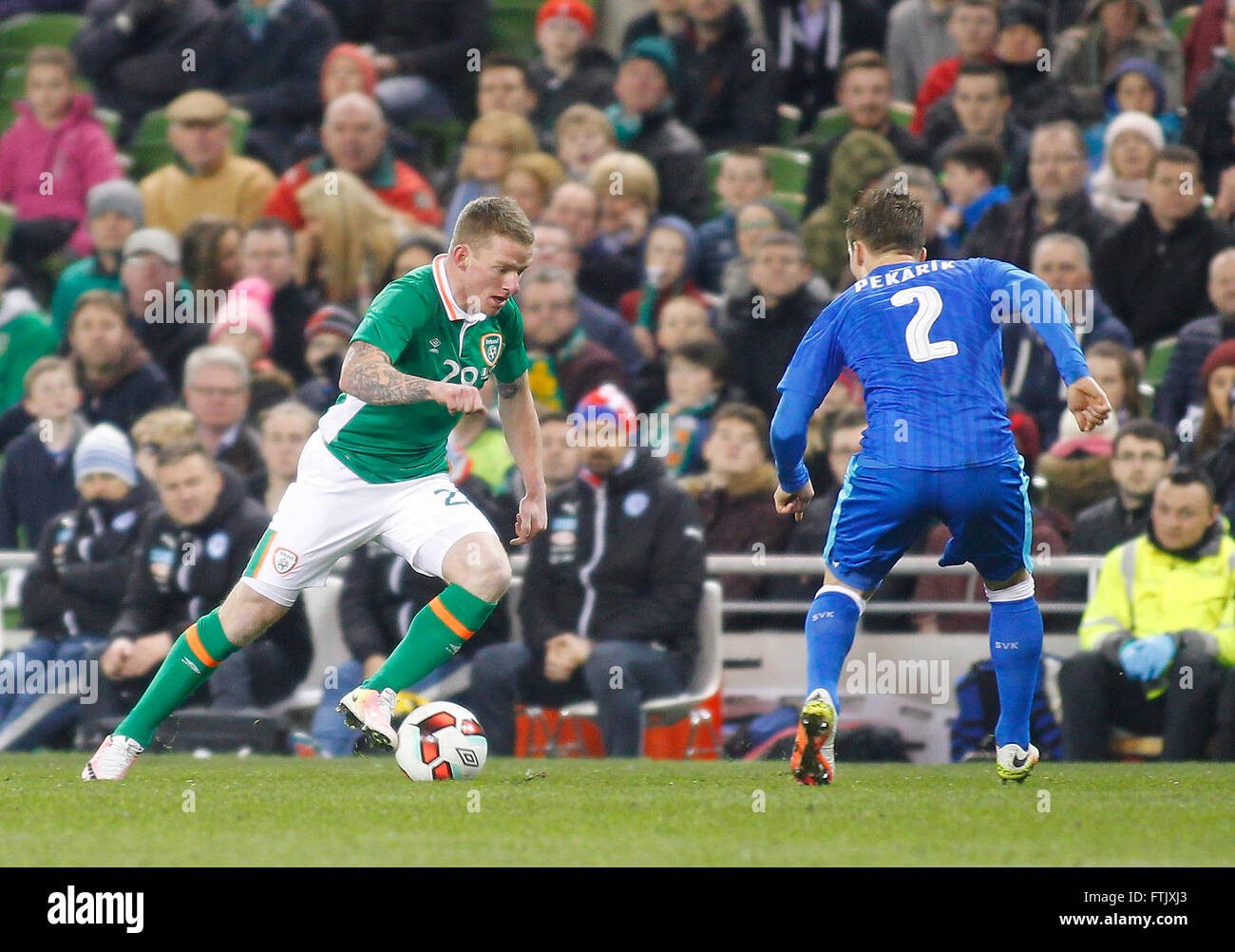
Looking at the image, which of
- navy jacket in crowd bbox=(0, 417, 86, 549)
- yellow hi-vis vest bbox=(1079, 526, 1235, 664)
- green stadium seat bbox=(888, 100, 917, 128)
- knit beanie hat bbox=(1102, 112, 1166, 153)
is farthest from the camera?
green stadium seat bbox=(888, 100, 917, 128)

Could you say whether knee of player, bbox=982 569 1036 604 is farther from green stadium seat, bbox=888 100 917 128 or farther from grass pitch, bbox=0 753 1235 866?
green stadium seat, bbox=888 100 917 128

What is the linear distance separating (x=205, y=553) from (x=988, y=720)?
401 cm

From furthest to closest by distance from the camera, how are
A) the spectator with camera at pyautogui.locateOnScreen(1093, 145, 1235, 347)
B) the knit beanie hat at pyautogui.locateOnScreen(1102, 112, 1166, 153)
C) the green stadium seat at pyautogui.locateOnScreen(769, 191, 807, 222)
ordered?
the green stadium seat at pyautogui.locateOnScreen(769, 191, 807, 222) < the knit beanie hat at pyautogui.locateOnScreen(1102, 112, 1166, 153) < the spectator with camera at pyautogui.locateOnScreen(1093, 145, 1235, 347)

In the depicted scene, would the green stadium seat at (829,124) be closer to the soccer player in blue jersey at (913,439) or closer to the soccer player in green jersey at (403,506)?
the soccer player in blue jersey at (913,439)

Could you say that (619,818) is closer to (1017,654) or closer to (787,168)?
(1017,654)

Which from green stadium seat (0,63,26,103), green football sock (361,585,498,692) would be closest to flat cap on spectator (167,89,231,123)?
green stadium seat (0,63,26,103)

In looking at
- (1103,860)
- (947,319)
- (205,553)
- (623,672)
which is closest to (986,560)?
(947,319)

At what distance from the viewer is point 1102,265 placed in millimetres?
11695

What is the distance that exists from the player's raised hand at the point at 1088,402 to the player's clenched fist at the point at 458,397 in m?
1.93

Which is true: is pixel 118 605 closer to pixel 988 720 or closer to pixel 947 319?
pixel 988 720

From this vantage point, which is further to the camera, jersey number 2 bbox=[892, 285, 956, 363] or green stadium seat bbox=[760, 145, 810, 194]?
green stadium seat bbox=[760, 145, 810, 194]

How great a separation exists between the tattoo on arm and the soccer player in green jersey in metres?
0.23

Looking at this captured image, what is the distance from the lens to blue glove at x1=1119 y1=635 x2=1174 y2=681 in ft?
29.8

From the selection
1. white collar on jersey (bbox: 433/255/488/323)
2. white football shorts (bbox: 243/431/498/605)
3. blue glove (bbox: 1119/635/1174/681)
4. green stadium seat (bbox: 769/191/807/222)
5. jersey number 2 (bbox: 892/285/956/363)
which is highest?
green stadium seat (bbox: 769/191/807/222)
